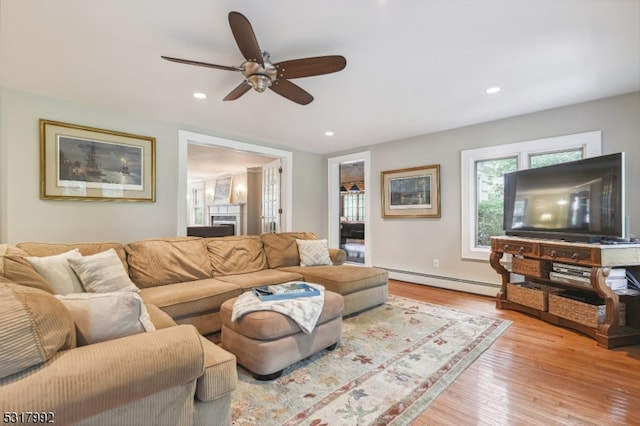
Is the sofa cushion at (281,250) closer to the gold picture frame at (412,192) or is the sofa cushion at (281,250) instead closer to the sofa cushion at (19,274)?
the gold picture frame at (412,192)

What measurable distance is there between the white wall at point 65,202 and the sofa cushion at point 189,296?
141cm

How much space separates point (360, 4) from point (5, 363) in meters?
2.21

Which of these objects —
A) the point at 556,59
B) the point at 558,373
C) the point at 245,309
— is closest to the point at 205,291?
the point at 245,309

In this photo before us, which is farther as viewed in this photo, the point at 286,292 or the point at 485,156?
the point at 485,156

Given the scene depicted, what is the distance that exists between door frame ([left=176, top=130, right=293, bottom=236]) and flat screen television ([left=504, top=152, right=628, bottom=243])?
132 inches

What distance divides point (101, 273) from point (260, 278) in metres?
1.34

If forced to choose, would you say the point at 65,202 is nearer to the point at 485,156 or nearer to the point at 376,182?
the point at 376,182

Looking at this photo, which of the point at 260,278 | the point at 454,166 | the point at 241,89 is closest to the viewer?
the point at 241,89

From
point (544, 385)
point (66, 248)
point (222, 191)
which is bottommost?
point (544, 385)

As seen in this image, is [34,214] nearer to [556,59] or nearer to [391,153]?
[391,153]

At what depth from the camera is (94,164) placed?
3.40 metres

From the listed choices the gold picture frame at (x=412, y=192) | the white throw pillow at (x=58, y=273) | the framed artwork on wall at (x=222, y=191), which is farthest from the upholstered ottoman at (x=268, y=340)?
the framed artwork on wall at (x=222, y=191)

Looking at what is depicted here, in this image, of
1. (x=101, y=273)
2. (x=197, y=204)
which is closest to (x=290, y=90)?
(x=101, y=273)

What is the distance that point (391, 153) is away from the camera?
16.5ft
